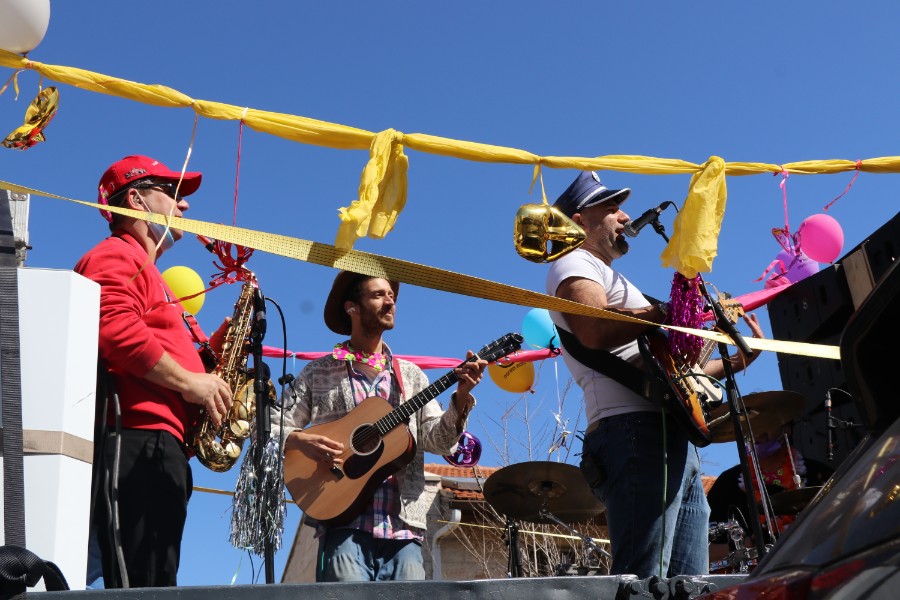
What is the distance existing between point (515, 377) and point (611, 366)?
13.4ft

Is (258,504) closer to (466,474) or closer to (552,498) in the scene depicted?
(552,498)

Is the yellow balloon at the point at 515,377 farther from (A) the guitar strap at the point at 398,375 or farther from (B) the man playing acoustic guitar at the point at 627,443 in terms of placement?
(B) the man playing acoustic guitar at the point at 627,443

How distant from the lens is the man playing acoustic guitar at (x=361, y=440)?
438 centimetres

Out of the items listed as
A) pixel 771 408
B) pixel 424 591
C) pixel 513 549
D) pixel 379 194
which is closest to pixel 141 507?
pixel 424 591

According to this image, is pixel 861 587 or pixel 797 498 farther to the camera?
pixel 797 498

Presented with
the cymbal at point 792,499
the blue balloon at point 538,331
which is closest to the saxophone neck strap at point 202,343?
the blue balloon at point 538,331

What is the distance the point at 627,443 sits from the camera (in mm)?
3836

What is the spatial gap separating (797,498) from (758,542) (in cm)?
Answer: 325

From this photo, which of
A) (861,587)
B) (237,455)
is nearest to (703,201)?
(237,455)

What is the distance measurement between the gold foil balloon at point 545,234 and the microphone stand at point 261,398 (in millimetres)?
1200

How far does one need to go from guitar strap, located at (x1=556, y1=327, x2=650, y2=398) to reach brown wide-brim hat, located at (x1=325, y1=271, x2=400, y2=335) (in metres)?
1.34

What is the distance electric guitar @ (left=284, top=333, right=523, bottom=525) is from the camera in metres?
4.46

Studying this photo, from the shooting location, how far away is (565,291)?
4.11 metres

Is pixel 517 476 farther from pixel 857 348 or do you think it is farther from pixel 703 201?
pixel 857 348
